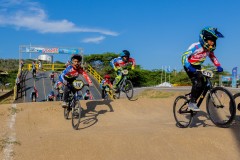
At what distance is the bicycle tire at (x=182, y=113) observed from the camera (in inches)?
304

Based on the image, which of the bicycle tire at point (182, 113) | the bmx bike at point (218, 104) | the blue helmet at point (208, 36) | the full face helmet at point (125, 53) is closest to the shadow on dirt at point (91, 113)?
the full face helmet at point (125, 53)

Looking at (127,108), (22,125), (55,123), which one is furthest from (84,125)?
(127,108)

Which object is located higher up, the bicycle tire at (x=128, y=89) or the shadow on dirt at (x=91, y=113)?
the bicycle tire at (x=128, y=89)

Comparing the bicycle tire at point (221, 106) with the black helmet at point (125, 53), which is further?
the black helmet at point (125, 53)

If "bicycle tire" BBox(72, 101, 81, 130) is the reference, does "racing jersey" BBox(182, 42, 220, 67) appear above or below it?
above

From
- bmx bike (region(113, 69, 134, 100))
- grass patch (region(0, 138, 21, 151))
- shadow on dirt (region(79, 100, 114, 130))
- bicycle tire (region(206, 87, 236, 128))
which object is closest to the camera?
grass patch (region(0, 138, 21, 151))

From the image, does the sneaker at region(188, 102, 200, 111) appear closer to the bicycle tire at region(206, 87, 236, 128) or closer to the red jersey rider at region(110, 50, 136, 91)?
the bicycle tire at region(206, 87, 236, 128)

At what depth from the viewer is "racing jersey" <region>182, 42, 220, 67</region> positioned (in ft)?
24.0

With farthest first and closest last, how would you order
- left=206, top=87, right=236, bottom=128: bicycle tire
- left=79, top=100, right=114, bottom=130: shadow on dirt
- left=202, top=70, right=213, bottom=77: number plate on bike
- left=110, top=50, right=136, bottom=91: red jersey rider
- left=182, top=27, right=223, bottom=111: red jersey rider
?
left=110, top=50, right=136, bottom=91: red jersey rider < left=79, top=100, right=114, bottom=130: shadow on dirt < left=182, top=27, right=223, bottom=111: red jersey rider < left=202, top=70, right=213, bottom=77: number plate on bike < left=206, top=87, right=236, bottom=128: bicycle tire

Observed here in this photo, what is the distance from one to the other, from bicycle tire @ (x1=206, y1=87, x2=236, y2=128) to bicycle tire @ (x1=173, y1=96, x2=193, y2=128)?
542 millimetres

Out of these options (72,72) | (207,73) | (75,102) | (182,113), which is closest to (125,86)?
(72,72)

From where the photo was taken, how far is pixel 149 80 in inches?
3103

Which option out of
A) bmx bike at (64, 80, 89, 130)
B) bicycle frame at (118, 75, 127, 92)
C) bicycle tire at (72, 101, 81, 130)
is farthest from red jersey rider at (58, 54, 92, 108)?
bicycle frame at (118, 75, 127, 92)

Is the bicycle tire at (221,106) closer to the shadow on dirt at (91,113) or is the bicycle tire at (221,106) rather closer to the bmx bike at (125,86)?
the shadow on dirt at (91,113)
